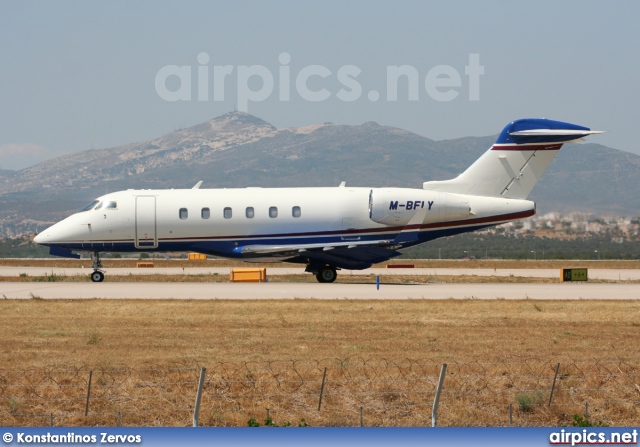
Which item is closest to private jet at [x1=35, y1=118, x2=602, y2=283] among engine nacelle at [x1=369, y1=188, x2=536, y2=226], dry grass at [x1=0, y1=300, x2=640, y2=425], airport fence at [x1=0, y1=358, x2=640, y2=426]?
engine nacelle at [x1=369, y1=188, x2=536, y2=226]

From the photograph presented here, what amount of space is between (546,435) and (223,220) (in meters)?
31.9

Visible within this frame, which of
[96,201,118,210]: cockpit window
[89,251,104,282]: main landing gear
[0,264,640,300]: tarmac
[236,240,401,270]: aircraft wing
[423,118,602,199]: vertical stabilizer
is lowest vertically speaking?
[0,264,640,300]: tarmac

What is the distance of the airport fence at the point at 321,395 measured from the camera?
50.9 feet

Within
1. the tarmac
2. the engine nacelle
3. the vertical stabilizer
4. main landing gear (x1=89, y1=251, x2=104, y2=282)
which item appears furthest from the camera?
main landing gear (x1=89, y1=251, x2=104, y2=282)

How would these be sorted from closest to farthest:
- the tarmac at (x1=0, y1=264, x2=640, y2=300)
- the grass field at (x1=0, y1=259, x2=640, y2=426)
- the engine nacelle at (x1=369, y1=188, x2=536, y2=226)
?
the grass field at (x1=0, y1=259, x2=640, y2=426), the tarmac at (x1=0, y1=264, x2=640, y2=300), the engine nacelle at (x1=369, y1=188, x2=536, y2=226)

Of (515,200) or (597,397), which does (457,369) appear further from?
(515,200)

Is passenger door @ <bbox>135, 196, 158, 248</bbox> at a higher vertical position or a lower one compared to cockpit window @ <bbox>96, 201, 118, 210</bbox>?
lower

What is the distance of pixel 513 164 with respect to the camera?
140ft

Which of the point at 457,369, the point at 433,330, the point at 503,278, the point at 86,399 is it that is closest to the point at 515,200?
the point at 503,278

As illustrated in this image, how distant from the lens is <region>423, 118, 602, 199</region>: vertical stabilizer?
1678 inches

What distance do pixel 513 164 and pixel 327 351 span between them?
23.5 metres

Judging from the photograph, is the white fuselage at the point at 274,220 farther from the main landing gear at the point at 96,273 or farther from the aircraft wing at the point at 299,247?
the main landing gear at the point at 96,273

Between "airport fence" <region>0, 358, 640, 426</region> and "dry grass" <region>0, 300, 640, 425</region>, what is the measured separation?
0.13 ft

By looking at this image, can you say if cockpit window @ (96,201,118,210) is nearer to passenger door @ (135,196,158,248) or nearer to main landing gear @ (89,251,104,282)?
passenger door @ (135,196,158,248)
